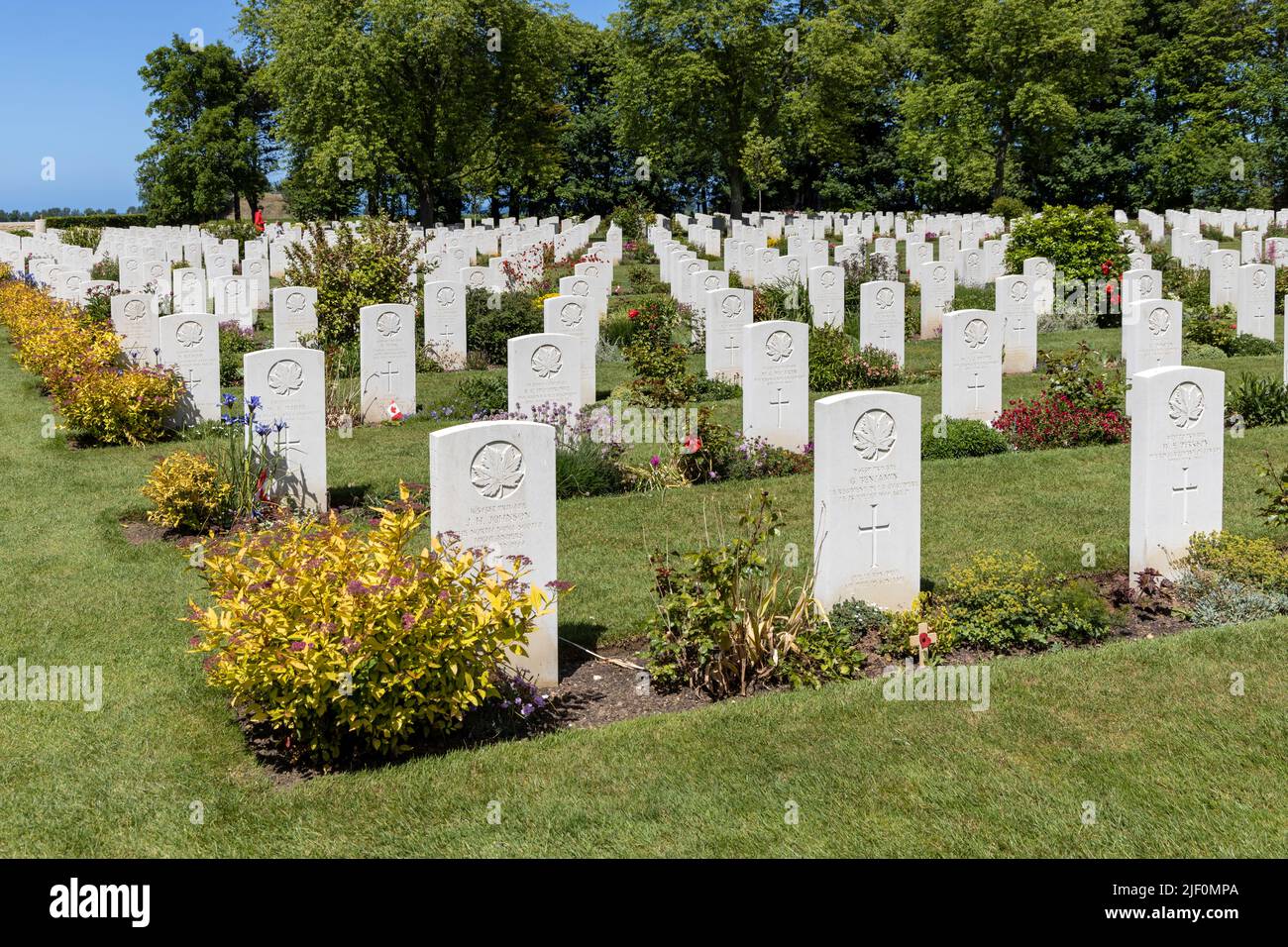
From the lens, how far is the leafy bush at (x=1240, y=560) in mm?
7887

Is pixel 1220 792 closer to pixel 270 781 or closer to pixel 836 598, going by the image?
pixel 836 598

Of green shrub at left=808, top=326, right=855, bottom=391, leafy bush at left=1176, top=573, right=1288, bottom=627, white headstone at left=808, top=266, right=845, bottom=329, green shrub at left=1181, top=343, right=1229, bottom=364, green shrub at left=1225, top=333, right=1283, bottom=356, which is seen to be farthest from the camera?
white headstone at left=808, top=266, right=845, bottom=329

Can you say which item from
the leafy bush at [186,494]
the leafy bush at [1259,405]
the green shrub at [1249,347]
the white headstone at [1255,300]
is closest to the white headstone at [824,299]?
the green shrub at [1249,347]

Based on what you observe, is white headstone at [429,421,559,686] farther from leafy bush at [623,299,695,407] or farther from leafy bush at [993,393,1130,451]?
leafy bush at [993,393,1130,451]

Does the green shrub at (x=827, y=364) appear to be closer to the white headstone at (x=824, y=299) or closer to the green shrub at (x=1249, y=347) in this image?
the white headstone at (x=824, y=299)

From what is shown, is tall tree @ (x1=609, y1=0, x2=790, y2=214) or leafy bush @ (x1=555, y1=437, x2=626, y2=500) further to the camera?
tall tree @ (x1=609, y1=0, x2=790, y2=214)

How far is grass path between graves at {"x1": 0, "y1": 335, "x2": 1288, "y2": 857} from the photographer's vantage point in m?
5.04

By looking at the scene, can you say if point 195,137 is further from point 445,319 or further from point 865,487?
point 865,487

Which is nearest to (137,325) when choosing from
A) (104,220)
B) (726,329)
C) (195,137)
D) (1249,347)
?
(726,329)

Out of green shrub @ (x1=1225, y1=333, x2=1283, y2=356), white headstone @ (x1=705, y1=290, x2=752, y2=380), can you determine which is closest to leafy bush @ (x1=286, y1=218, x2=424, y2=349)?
white headstone @ (x1=705, y1=290, x2=752, y2=380)

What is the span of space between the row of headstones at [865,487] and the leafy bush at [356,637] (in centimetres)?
54

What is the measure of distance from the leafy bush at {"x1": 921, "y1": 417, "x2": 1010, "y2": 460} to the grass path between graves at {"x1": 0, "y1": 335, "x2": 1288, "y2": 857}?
18.2 ft

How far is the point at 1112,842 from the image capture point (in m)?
4.89
